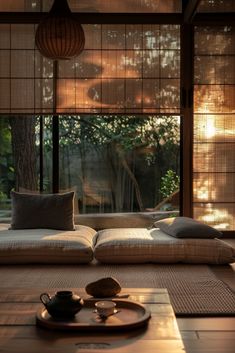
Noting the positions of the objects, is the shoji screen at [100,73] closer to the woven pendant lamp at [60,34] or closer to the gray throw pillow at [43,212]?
the gray throw pillow at [43,212]

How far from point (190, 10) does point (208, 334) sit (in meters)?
3.88

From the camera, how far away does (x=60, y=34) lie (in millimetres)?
4512

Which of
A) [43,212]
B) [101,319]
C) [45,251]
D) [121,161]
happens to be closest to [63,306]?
[101,319]

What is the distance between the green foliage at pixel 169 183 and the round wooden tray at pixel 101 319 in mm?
3774

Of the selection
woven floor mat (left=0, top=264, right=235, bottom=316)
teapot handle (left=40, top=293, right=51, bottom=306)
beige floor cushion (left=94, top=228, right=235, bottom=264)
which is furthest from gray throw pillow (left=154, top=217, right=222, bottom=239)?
teapot handle (left=40, top=293, right=51, bottom=306)

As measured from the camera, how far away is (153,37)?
622cm

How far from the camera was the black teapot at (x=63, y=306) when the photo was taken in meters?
2.38

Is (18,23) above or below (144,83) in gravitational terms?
above

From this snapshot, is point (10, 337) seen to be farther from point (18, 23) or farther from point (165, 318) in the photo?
point (18, 23)

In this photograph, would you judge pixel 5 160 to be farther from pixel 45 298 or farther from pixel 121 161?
pixel 45 298

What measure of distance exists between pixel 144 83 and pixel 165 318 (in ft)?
13.6

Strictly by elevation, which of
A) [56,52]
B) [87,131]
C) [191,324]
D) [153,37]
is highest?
[153,37]

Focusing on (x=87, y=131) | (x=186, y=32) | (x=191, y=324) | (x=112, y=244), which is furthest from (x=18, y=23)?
(x=191, y=324)

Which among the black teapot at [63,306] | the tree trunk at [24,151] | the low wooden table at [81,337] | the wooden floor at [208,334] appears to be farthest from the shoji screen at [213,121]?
the black teapot at [63,306]
